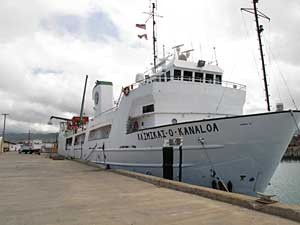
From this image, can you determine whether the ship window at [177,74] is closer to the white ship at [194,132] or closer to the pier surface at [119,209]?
the white ship at [194,132]

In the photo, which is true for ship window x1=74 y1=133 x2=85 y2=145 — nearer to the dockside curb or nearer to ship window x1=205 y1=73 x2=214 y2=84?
ship window x1=205 y1=73 x2=214 y2=84

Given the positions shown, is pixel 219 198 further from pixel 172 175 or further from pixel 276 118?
pixel 172 175

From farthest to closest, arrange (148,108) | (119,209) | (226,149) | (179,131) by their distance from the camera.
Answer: (148,108)
(179,131)
(226,149)
(119,209)

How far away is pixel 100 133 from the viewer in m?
18.8

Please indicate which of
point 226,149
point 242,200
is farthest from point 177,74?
point 242,200

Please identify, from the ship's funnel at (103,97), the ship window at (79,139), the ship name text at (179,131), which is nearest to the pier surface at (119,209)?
the ship name text at (179,131)

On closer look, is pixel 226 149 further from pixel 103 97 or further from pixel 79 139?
pixel 79 139

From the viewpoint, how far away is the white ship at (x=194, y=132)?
28.4ft

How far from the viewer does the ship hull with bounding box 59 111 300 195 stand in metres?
8.48

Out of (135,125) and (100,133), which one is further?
(100,133)

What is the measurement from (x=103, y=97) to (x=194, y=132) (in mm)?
12938

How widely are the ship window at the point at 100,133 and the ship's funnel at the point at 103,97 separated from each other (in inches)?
70.1

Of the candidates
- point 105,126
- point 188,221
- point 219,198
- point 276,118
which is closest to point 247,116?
point 276,118

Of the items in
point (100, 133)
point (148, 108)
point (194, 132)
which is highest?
point (148, 108)
